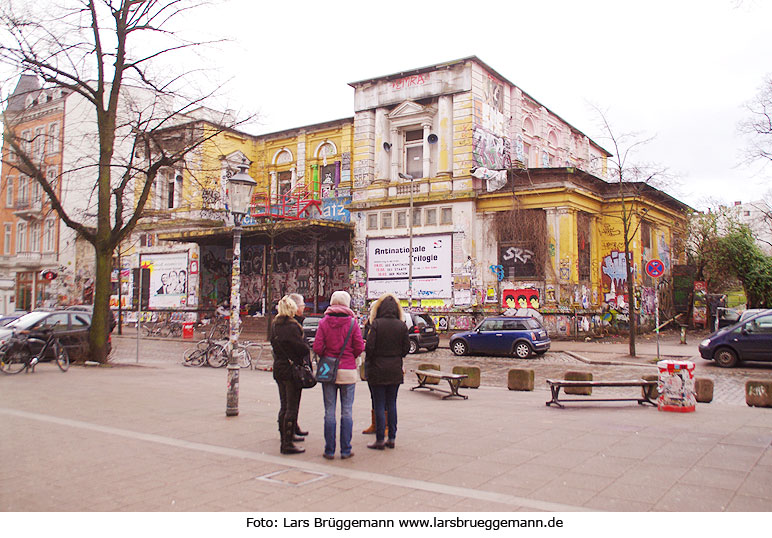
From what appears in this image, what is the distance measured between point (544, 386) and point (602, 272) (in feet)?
61.0

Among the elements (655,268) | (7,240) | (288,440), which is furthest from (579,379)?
(7,240)

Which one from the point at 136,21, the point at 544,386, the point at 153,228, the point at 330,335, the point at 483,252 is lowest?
the point at 544,386

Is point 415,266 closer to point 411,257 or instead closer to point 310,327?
point 411,257

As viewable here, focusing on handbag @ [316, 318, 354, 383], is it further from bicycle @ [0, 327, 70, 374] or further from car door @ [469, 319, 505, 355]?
car door @ [469, 319, 505, 355]

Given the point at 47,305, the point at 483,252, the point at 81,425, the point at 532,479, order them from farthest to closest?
the point at 47,305
the point at 483,252
the point at 81,425
the point at 532,479

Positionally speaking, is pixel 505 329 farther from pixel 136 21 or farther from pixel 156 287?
pixel 156 287

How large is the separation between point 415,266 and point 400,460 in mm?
25384

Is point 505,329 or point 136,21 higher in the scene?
point 136,21

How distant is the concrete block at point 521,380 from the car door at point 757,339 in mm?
8250

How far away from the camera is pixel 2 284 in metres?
35.4

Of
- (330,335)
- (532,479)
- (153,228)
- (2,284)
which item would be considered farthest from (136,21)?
(153,228)

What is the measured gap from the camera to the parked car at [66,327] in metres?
19.4

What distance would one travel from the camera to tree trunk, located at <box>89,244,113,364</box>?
18656mm

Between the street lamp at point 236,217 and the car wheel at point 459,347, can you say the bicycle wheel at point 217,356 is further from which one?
the car wheel at point 459,347
